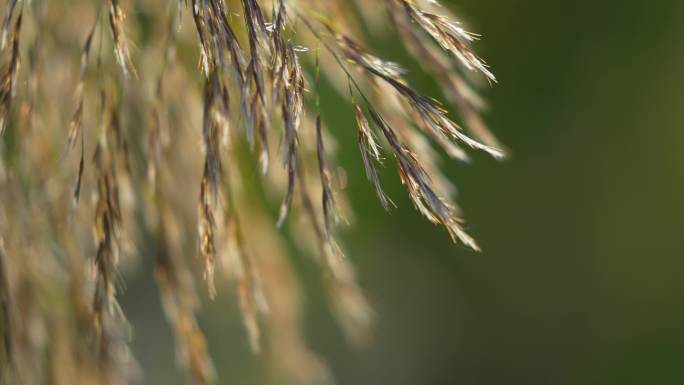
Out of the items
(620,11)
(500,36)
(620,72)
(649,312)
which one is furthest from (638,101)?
(649,312)

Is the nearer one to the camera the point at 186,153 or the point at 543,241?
the point at 186,153

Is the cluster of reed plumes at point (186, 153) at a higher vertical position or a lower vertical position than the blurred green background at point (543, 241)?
higher

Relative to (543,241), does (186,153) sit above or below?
above

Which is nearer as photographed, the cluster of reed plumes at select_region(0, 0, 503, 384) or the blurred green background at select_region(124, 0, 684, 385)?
the cluster of reed plumes at select_region(0, 0, 503, 384)

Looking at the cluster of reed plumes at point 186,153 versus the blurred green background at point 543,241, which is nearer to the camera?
the cluster of reed plumes at point 186,153

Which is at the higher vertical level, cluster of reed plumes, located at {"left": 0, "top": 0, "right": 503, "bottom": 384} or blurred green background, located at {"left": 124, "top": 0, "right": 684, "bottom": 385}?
cluster of reed plumes, located at {"left": 0, "top": 0, "right": 503, "bottom": 384}
